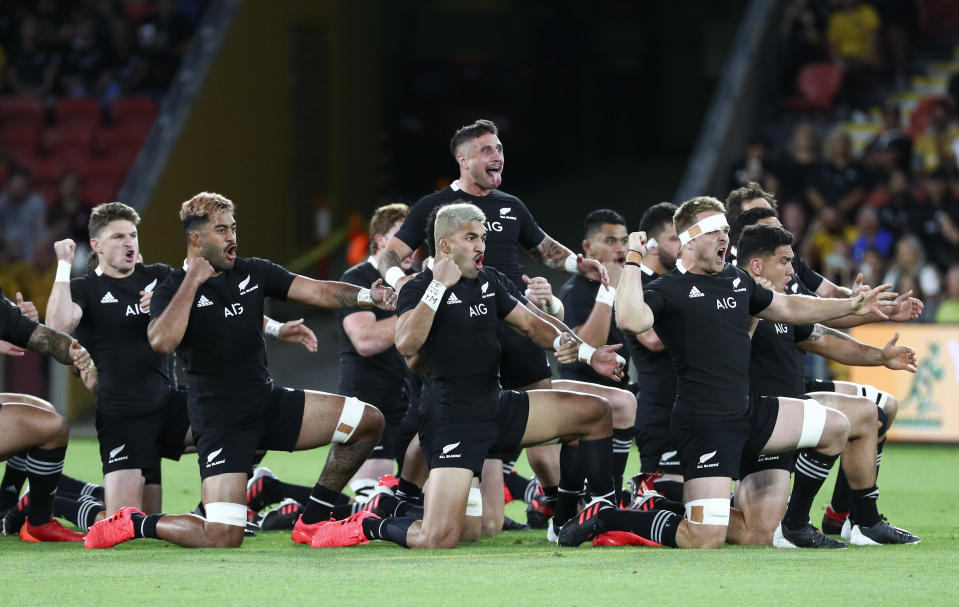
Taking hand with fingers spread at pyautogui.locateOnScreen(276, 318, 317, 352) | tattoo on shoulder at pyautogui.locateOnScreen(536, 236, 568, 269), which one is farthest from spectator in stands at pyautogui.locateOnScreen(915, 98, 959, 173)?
hand with fingers spread at pyautogui.locateOnScreen(276, 318, 317, 352)

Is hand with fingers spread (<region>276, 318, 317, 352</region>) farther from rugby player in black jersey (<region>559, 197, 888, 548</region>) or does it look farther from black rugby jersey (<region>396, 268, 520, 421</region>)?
rugby player in black jersey (<region>559, 197, 888, 548</region>)

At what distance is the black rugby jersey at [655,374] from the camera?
370 inches

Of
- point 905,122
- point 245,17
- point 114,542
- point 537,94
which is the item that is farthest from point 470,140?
point 537,94

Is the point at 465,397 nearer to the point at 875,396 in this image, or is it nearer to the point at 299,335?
the point at 299,335

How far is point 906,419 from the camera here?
49.9 feet

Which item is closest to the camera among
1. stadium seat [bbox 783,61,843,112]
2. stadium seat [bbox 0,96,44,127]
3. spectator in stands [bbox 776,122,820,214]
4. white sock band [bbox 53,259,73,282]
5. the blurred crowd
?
white sock band [bbox 53,259,73,282]

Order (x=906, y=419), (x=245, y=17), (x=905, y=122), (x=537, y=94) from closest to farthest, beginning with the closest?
(x=906, y=419)
(x=905, y=122)
(x=245, y=17)
(x=537, y=94)

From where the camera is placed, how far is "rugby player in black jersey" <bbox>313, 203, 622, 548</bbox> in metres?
8.34

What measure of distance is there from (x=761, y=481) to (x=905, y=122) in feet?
37.8

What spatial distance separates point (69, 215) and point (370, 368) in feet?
33.6

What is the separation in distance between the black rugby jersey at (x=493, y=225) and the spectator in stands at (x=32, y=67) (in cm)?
1398

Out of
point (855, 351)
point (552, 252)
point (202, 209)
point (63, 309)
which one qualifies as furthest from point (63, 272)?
point (855, 351)

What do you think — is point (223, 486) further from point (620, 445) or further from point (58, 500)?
point (620, 445)

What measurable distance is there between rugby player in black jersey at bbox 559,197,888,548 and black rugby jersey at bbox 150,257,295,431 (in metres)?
2.09
